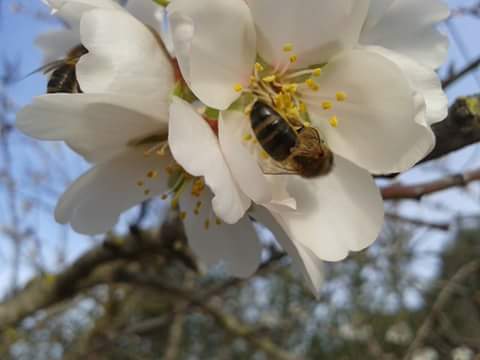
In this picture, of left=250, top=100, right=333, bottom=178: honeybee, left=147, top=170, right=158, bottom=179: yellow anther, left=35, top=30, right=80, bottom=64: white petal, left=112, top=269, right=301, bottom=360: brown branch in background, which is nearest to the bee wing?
left=250, top=100, right=333, bottom=178: honeybee

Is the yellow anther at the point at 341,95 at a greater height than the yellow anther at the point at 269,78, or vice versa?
the yellow anther at the point at 269,78

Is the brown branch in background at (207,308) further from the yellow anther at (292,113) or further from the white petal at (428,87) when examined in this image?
the white petal at (428,87)

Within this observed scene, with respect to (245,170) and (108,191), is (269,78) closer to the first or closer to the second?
(245,170)

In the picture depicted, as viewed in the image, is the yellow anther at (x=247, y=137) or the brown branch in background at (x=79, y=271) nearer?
the yellow anther at (x=247, y=137)

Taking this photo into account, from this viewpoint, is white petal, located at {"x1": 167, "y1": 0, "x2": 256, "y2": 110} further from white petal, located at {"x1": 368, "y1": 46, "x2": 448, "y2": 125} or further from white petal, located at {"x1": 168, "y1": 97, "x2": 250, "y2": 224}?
white petal, located at {"x1": 368, "y1": 46, "x2": 448, "y2": 125}

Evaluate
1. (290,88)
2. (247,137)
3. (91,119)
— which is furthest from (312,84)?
(91,119)

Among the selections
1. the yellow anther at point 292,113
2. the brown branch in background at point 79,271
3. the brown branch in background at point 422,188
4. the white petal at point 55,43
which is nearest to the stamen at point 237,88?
the yellow anther at point 292,113

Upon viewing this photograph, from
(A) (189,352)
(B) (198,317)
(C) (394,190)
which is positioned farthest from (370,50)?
(A) (189,352)
